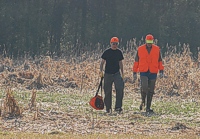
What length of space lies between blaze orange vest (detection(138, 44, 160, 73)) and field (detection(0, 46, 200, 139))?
107cm

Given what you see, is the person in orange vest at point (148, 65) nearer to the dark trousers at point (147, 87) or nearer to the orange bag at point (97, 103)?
the dark trousers at point (147, 87)

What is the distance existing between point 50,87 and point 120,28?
656 inches

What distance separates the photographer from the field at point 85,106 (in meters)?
8.91

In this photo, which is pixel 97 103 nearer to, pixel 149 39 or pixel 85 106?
pixel 85 106

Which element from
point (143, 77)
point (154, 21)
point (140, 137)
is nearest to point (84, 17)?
point (154, 21)

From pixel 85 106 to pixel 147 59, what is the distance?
201 centimetres

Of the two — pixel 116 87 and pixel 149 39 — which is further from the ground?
pixel 149 39

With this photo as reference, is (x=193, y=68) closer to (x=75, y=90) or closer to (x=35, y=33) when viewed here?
(x=75, y=90)

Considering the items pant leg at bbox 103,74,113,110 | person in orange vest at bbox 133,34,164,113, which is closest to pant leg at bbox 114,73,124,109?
pant leg at bbox 103,74,113,110

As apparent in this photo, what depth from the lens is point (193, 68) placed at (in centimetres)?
1848

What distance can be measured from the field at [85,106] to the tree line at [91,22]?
1098cm

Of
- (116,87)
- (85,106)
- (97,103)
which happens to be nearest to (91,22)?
(85,106)

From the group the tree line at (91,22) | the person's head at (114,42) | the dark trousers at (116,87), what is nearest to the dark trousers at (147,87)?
the dark trousers at (116,87)

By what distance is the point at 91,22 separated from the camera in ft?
108
